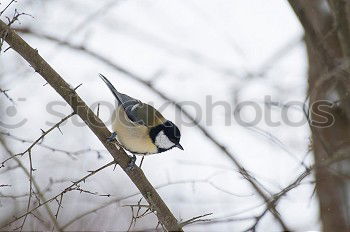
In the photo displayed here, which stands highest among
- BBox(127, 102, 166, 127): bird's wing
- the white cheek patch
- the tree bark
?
BBox(127, 102, 166, 127): bird's wing

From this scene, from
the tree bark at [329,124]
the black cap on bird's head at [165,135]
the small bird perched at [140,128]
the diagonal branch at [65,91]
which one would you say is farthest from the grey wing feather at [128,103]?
the tree bark at [329,124]

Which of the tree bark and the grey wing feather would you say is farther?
the grey wing feather

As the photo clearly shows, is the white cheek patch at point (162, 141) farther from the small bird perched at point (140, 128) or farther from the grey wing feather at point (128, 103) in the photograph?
the grey wing feather at point (128, 103)

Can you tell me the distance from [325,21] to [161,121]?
138cm

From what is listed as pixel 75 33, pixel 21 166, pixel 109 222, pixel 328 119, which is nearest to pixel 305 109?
pixel 328 119

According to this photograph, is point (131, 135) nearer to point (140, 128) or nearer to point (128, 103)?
point (140, 128)

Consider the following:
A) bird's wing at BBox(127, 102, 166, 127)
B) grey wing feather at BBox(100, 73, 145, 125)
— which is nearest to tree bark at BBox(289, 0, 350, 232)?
bird's wing at BBox(127, 102, 166, 127)

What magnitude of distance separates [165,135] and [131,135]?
0.29 m

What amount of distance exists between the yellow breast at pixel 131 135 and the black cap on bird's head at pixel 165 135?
0.17 ft

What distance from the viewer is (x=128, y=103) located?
357 centimetres

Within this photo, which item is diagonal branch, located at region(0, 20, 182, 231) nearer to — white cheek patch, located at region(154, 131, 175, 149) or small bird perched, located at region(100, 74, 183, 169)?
small bird perched, located at region(100, 74, 183, 169)

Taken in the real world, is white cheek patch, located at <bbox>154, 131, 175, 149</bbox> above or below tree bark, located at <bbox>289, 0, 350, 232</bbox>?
above

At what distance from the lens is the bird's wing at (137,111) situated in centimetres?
352

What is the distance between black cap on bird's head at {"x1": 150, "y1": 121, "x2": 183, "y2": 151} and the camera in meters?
3.53
